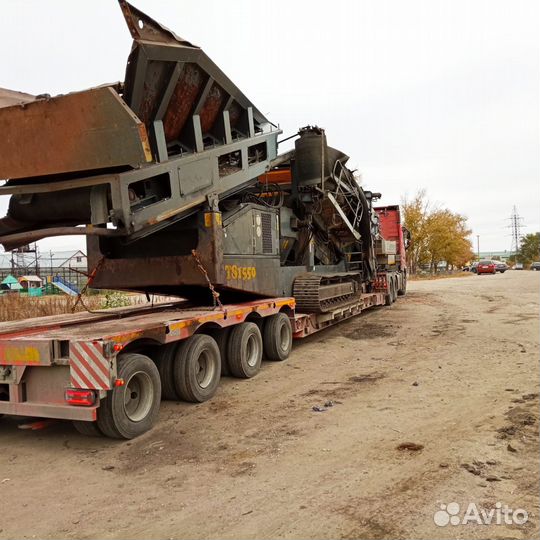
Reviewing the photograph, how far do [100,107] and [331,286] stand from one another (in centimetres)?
621

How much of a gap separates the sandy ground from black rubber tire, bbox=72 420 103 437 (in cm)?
10

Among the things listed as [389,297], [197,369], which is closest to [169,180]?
[197,369]

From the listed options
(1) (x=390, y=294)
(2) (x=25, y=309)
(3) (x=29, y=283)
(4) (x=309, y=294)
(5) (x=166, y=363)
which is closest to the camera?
(5) (x=166, y=363)

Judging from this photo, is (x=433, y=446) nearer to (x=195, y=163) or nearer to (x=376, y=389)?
(x=376, y=389)

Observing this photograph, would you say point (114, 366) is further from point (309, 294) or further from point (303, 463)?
point (309, 294)

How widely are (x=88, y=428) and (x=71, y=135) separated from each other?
297 cm

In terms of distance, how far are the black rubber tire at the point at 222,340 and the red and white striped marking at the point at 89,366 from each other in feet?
8.79

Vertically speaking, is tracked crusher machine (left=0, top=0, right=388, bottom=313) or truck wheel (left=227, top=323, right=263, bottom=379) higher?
tracked crusher machine (left=0, top=0, right=388, bottom=313)

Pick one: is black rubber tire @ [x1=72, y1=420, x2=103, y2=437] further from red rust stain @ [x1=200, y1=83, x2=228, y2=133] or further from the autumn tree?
the autumn tree

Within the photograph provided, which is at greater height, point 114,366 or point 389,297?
point 114,366

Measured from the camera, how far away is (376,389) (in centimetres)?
648

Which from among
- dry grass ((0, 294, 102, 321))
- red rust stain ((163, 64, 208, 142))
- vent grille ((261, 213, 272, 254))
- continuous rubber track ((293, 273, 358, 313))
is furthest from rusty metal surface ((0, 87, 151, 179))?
dry grass ((0, 294, 102, 321))

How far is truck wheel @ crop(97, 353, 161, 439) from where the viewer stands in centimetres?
478

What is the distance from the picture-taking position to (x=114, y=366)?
4.64 m
